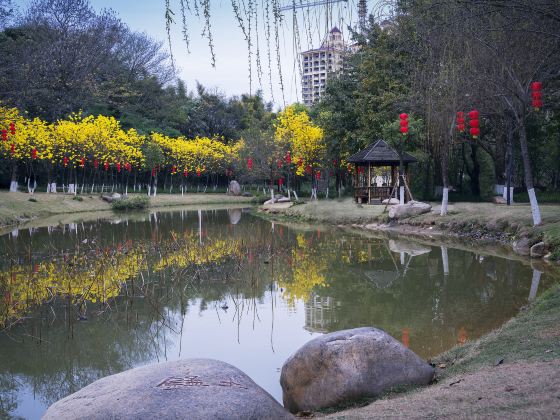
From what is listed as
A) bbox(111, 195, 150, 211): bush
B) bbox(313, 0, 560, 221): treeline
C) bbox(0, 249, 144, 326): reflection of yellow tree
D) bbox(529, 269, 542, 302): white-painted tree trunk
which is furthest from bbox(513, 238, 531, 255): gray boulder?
bbox(111, 195, 150, 211): bush

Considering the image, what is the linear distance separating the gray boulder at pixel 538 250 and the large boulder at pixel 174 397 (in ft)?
36.4

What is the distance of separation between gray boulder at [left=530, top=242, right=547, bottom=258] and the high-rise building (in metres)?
10.8

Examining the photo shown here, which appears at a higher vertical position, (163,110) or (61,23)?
(61,23)

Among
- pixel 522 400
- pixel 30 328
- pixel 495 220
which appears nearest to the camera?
pixel 522 400

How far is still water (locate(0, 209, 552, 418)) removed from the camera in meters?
6.98

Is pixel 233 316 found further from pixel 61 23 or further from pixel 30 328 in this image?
pixel 61 23

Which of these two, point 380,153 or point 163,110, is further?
point 163,110

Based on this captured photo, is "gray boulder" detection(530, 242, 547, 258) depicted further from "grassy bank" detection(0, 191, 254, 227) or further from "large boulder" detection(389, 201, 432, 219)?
"grassy bank" detection(0, 191, 254, 227)

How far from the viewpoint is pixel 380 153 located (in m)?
28.1

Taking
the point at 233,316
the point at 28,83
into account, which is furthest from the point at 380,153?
the point at 233,316

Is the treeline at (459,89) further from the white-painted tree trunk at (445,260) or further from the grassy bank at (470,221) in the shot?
the white-painted tree trunk at (445,260)

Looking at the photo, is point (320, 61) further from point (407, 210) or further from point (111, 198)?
point (111, 198)

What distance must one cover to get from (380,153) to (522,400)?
82.4 ft

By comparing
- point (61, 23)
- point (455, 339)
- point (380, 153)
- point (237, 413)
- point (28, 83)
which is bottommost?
point (455, 339)
